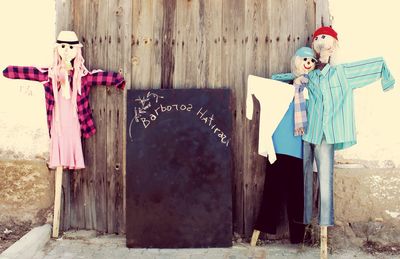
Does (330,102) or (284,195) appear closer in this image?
(330,102)

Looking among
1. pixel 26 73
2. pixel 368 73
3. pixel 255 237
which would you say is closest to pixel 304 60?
pixel 368 73

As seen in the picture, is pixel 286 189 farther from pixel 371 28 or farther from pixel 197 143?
pixel 371 28

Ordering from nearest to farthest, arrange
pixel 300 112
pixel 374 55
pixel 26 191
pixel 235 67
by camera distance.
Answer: pixel 300 112 → pixel 374 55 → pixel 235 67 → pixel 26 191

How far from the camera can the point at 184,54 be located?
4.40 m

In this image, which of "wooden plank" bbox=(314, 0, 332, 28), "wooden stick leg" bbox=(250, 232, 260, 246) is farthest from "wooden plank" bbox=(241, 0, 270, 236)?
"wooden plank" bbox=(314, 0, 332, 28)

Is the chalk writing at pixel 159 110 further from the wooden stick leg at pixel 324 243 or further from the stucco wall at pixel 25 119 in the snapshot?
the wooden stick leg at pixel 324 243

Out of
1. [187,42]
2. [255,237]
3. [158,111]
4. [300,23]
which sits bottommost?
[255,237]

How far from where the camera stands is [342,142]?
13.0 feet

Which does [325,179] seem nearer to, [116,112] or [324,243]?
[324,243]

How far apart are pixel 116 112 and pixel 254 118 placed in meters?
1.20

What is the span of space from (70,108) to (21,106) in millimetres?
496

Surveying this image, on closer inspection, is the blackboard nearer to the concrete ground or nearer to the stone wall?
the concrete ground

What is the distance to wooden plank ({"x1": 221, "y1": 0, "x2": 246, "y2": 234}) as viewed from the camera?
435 cm

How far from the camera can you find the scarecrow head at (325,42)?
3.94 meters
